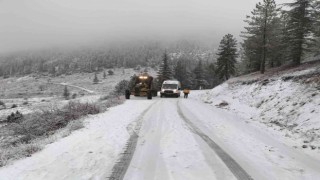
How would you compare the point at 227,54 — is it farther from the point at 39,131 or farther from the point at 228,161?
the point at 228,161

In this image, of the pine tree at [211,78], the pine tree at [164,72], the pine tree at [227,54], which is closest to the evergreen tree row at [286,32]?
the pine tree at [227,54]

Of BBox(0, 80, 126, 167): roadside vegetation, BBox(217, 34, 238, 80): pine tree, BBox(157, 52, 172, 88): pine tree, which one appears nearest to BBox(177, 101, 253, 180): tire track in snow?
BBox(0, 80, 126, 167): roadside vegetation

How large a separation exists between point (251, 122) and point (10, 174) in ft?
39.6

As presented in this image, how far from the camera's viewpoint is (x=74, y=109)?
1755 cm

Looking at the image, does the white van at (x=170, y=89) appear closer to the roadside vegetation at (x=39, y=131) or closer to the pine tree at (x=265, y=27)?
the pine tree at (x=265, y=27)

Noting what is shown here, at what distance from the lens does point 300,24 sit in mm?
35375

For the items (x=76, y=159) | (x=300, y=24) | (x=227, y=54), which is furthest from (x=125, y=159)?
(x=227, y=54)

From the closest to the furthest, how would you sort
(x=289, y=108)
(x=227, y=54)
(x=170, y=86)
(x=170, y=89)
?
(x=289, y=108) < (x=170, y=89) < (x=170, y=86) < (x=227, y=54)

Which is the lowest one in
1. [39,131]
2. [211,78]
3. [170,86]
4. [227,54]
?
[39,131]

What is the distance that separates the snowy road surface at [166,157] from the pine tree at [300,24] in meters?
26.2

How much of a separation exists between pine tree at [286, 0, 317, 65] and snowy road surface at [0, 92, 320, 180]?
2621cm

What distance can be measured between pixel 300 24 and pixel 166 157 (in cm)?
3240

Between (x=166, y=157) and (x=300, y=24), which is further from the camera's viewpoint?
(x=300, y=24)

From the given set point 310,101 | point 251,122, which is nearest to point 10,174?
point 251,122
